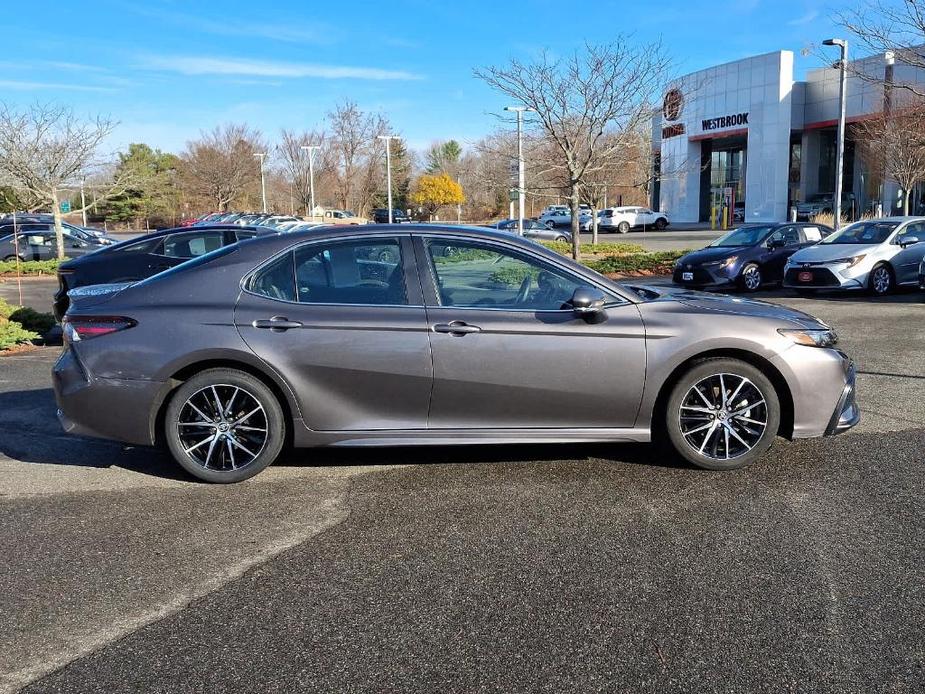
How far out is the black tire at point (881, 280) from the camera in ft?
50.9

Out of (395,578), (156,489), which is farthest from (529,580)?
(156,489)

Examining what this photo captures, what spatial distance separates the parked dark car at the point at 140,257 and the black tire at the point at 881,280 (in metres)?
10.8

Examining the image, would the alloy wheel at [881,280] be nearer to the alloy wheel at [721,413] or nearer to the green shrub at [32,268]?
the alloy wheel at [721,413]

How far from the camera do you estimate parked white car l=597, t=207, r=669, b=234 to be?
5028 cm

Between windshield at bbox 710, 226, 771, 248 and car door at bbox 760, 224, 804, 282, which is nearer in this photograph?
car door at bbox 760, 224, 804, 282

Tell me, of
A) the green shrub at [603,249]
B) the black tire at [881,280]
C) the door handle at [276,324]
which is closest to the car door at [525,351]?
the door handle at [276,324]

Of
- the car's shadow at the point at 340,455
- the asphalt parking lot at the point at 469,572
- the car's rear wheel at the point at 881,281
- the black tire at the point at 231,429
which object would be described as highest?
the car's rear wheel at the point at 881,281

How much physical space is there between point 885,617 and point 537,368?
7.55ft

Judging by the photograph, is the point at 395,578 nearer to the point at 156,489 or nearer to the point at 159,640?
the point at 159,640

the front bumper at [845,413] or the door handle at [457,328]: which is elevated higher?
the door handle at [457,328]

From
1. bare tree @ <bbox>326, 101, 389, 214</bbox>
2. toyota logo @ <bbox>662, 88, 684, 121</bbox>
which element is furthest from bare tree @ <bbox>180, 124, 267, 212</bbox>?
toyota logo @ <bbox>662, 88, 684, 121</bbox>

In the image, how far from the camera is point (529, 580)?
381 centimetres

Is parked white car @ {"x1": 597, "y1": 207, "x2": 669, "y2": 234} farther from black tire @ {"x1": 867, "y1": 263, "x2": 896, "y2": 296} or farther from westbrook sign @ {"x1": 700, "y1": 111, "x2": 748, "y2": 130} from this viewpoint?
black tire @ {"x1": 867, "y1": 263, "x2": 896, "y2": 296}

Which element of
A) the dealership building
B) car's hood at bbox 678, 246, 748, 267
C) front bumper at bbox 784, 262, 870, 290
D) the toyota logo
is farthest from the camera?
the dealership building
